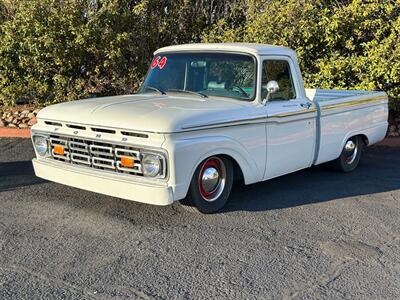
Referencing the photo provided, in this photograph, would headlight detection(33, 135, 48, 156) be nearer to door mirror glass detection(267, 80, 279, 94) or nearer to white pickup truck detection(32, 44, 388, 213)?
white pickup truck detection(32, 44, 388, 213)

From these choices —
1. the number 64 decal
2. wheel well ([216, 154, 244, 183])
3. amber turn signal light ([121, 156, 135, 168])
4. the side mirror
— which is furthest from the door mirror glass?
amber turn signal light ([121, 156, 135, 168])

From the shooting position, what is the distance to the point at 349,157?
23.1ft

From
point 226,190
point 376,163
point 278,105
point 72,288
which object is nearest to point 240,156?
point 226,190

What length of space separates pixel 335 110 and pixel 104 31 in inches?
201

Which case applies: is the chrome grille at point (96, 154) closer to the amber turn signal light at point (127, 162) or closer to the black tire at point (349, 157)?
the amber turn signal light at point (127, 162)

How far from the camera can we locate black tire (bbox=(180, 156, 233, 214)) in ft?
15.2

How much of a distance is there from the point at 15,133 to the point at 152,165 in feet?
18.0

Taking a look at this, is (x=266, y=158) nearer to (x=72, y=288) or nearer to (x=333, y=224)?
(x=333, y=224)

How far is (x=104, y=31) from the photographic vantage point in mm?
9367

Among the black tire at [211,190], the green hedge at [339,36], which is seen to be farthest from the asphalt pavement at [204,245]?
the green hedge at [339,36]

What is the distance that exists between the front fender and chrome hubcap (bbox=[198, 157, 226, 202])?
0.51 ft

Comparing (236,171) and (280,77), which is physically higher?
(280,77)

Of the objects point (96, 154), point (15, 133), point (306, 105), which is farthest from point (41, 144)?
point (15, 133)

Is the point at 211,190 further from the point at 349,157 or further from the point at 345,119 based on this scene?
the point at 349,157
